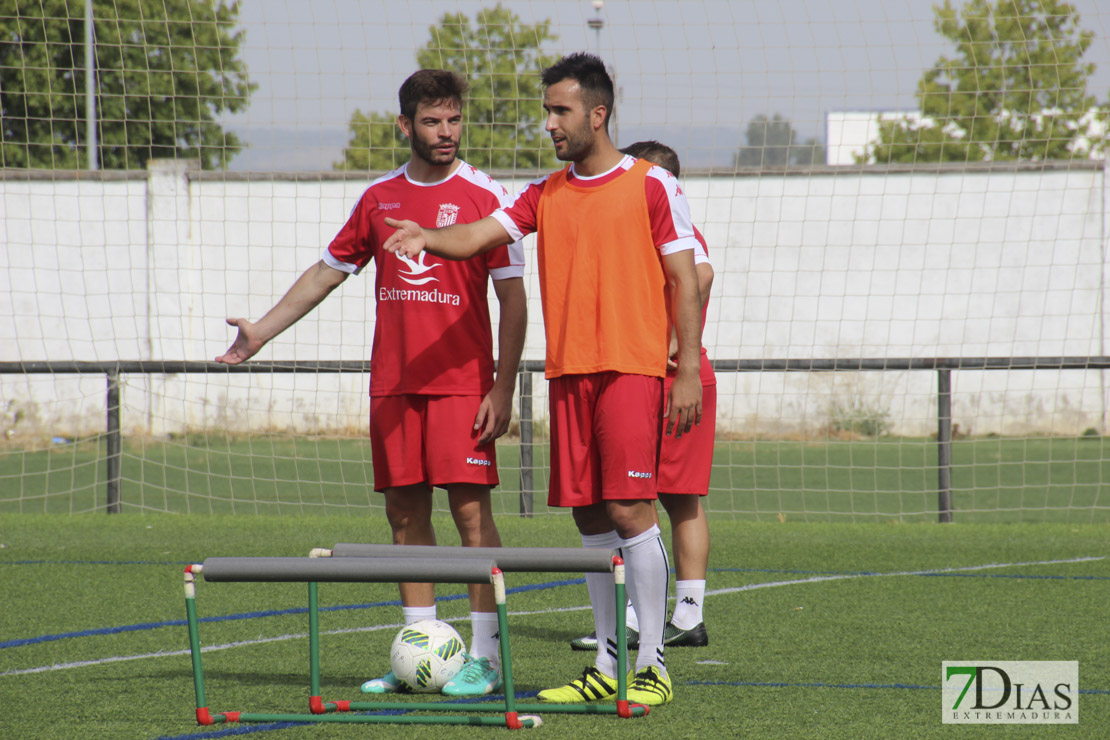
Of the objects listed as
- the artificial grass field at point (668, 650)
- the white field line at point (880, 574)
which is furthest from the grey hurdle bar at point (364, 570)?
the white field line at point (880, 574)

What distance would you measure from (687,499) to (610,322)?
161 cm

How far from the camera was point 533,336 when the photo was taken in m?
18.4

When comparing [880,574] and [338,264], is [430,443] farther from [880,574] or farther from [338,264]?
[880,574]

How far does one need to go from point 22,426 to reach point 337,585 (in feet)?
42.4

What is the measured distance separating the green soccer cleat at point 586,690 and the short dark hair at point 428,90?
2.05 meters

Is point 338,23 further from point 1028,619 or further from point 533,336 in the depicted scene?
point 533,336

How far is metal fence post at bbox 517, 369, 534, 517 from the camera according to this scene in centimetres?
930

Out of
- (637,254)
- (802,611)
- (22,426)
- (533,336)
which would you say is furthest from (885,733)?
(22,426)

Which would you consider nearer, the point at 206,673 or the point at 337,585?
the point at 206,673

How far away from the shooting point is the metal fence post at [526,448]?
9305mm

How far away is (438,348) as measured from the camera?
13.9 feet

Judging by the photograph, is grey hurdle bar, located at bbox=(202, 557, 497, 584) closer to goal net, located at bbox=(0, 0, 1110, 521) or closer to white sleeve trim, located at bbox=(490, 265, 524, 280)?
white sleeve trim, located at bbox=(490, 265, 524, 280)

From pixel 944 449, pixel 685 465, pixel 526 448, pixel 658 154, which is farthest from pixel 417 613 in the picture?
pixel 944 449

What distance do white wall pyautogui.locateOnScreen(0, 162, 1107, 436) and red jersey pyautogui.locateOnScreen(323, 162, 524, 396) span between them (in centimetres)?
1303
